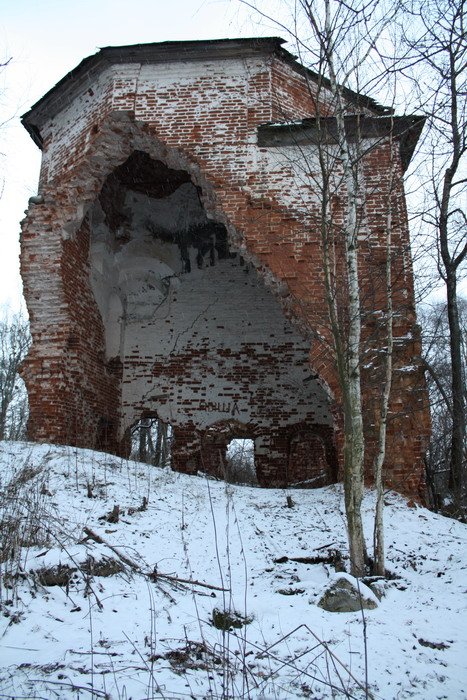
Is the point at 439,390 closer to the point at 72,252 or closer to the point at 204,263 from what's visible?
the point at 204,263

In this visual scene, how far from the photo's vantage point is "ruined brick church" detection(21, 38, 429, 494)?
252 inches

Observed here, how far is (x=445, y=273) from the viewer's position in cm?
834

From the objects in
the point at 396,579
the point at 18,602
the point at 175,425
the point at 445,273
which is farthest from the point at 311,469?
the point at 18,602

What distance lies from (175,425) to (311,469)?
2962 millimetres

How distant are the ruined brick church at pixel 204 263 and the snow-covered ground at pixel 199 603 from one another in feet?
4.52

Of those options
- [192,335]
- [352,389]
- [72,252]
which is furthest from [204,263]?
[352,389]

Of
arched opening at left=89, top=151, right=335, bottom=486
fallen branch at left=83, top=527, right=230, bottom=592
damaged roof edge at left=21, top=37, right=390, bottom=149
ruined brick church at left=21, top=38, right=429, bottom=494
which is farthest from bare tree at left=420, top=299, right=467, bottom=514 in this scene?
damaged roof edge at left=21, top=37, right=390, bottom=149

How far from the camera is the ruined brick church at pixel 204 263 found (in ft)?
21.0

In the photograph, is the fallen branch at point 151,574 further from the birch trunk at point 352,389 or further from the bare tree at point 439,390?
the bare tree at point 439,390

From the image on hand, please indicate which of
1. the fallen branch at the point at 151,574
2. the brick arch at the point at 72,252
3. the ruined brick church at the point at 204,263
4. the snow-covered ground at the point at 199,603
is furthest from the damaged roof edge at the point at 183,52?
the fallen branch at the point at 151,574

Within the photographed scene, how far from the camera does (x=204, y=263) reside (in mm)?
11492

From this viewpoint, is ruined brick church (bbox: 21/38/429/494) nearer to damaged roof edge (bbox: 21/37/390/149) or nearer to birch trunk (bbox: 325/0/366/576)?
damaged roof edge (bbox: 21/37/390/149)

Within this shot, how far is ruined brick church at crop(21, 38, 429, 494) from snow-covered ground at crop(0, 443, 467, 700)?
1.38 meters

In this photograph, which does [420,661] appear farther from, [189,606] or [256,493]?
[256,493]
